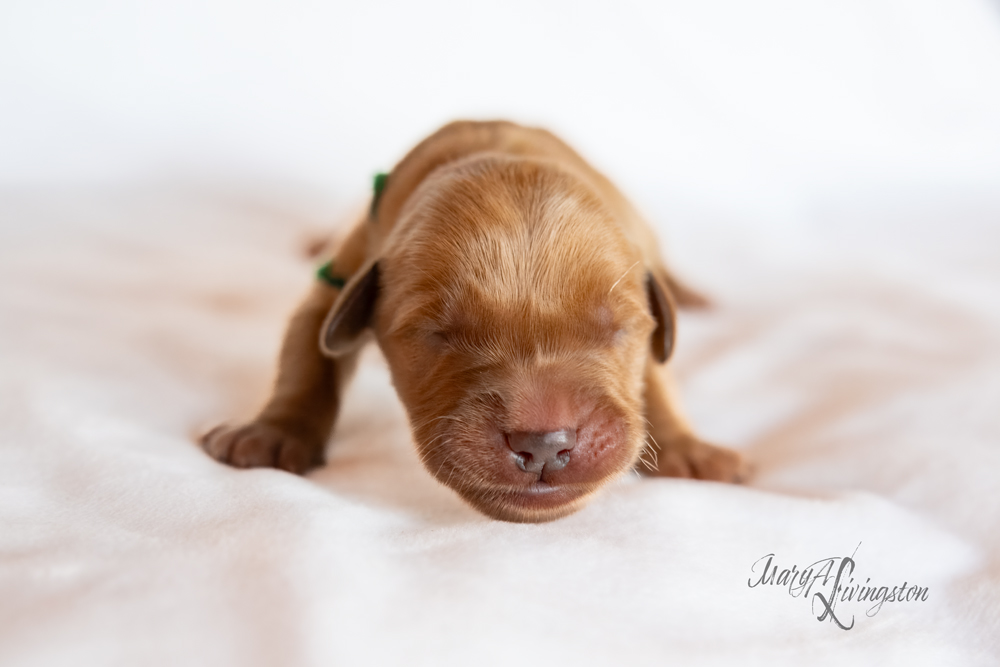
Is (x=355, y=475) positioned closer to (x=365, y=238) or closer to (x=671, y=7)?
(x=365, y=238)

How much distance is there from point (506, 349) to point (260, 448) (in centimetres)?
75

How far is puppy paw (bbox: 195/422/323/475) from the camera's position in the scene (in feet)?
7.64

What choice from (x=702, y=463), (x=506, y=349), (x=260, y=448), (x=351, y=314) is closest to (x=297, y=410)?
(x=260, y=448)

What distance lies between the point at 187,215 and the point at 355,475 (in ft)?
9.56

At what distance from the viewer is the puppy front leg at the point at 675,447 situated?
2.42 meters

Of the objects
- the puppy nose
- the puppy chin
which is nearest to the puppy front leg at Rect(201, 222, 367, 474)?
the puppy chin

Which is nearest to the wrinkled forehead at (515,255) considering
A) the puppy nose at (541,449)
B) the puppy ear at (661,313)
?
the puppy ear at (661,313)

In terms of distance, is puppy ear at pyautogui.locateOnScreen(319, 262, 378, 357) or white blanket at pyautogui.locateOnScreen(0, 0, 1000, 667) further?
puppy ear at pyautogui.locateOnScreen(319, 262, 378, 357)

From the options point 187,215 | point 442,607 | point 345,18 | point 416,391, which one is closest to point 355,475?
point 416,391

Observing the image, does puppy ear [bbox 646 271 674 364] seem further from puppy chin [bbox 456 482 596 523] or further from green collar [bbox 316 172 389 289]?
green collar [bbox 316 172 389 289]
